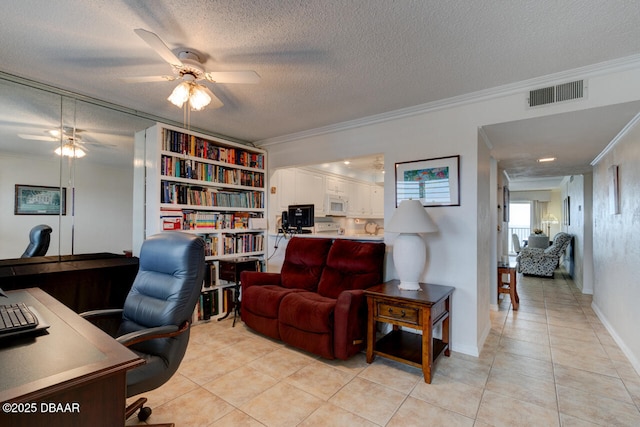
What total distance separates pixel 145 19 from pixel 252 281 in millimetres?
2447

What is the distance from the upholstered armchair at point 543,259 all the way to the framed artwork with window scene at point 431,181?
15.9 feet

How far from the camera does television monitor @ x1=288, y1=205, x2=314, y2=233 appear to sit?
12.9 ft

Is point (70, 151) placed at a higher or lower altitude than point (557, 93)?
lower

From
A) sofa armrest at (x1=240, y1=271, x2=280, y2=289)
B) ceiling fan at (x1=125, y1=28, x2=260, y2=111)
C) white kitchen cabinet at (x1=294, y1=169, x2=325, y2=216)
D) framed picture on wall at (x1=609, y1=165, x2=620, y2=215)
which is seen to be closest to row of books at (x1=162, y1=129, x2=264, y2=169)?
white kitchen cabinet at (x1=294, y1=169, x2=325, y2=216)

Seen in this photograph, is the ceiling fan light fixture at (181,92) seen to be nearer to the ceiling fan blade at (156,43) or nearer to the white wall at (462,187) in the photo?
the ceiling fan blade at (156,43)

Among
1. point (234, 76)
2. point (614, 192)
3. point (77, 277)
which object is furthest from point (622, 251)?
point (77, 277)

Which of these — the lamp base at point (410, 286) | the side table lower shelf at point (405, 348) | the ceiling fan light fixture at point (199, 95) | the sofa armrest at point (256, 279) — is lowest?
the side table lower shelf at point (405, 348)

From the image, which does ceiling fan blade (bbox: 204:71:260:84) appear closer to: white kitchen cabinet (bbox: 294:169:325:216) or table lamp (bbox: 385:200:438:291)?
table lamp (bbox: 385:200:438:291)

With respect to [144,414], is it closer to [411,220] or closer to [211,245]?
[211,245]

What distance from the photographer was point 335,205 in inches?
230

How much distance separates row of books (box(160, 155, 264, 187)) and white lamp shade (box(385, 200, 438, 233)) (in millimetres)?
2296

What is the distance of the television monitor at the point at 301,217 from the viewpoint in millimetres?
3922

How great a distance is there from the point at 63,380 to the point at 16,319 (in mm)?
610

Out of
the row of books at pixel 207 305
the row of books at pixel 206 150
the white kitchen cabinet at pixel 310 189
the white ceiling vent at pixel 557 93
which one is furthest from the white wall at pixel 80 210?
the white ceiling vent at pixel 557 93
